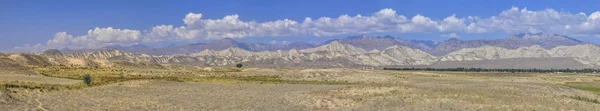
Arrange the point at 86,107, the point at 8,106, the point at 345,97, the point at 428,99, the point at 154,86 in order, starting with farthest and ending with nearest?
the point at 154,86
the point at 345,97
the point at 428,99
the point at 86,107
the point at 8,106

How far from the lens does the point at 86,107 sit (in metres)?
47.8

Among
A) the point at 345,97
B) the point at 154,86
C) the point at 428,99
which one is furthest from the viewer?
the point at 154,86

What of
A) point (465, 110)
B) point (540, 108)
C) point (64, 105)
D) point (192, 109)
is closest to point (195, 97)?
point (192, 109)

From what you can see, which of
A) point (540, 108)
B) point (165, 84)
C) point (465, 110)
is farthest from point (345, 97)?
point (165, 84)

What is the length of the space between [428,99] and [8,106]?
34442 millimetres

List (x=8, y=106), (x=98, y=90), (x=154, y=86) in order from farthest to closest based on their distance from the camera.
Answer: (x=154, y=86)
(x=98, y=90)
(x=8, y=106)

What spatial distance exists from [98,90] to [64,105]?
1551 centimetres

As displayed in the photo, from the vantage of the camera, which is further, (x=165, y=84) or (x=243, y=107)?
(x=165, y=84)

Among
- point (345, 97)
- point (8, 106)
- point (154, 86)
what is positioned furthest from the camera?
point (154, 86)

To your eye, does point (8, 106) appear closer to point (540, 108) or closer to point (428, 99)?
point (428, 99)

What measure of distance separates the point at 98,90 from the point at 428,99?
34794mm

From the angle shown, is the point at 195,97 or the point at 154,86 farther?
the point at 154,86

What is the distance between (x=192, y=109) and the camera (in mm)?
49531

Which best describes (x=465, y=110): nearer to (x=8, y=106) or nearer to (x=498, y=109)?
(x=498, y=109)
